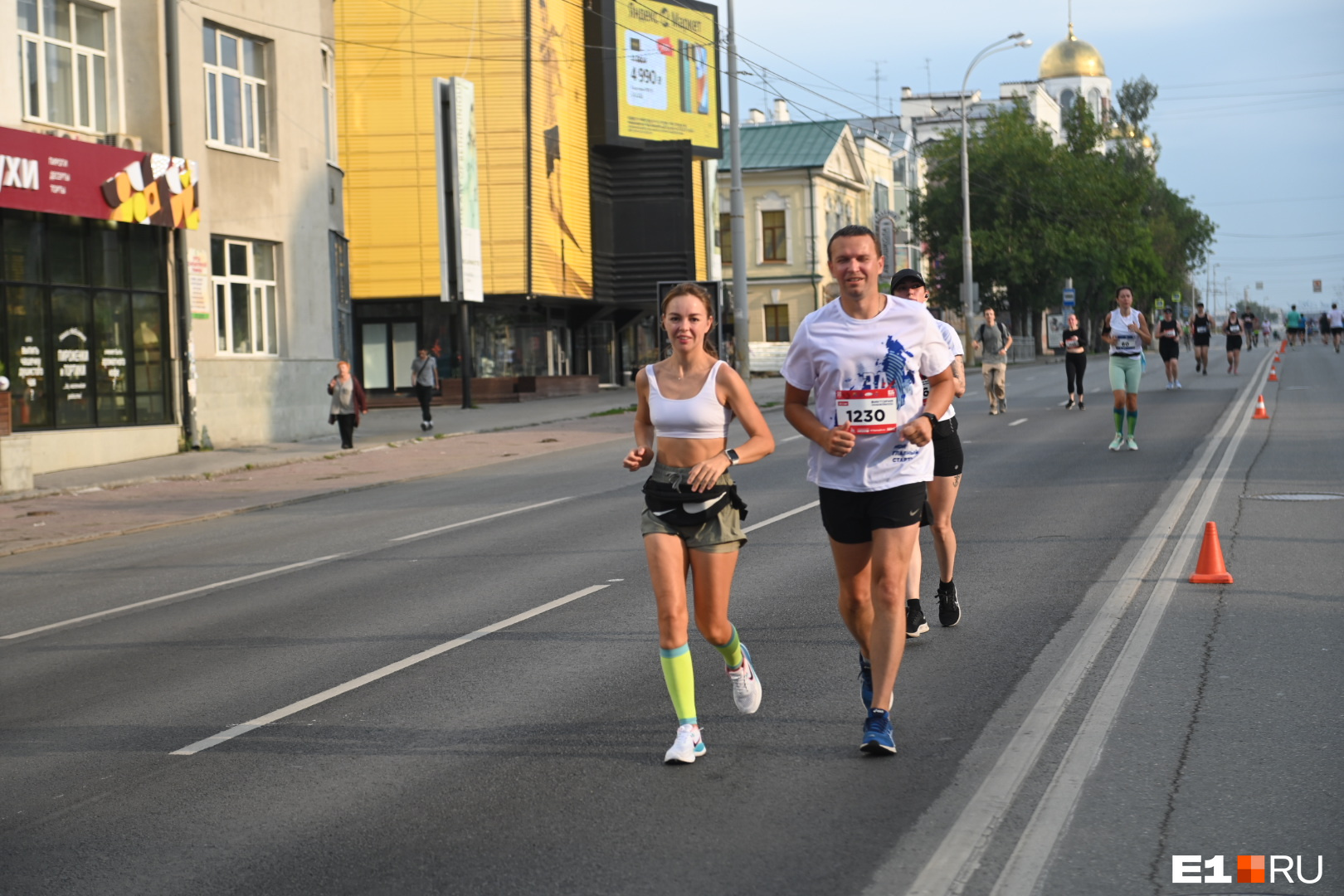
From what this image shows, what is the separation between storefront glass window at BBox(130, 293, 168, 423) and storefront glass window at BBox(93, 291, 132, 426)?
0.19 meters

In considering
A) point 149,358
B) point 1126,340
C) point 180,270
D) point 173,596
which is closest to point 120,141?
point 180,270

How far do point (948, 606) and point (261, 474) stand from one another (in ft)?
51.1

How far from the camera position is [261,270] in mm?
27078

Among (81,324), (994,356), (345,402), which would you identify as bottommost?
(345,402)

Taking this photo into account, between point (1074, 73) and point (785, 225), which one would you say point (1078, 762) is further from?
point (1074, 73)

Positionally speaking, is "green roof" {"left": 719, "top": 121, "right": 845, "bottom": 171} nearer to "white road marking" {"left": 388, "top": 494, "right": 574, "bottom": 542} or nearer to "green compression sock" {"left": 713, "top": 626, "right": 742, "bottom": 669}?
"white road marking" {"left": 388, "top": 494, "right": 574, "bottom": 542}

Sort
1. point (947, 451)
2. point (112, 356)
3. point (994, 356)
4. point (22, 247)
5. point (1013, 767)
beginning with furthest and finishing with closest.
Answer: point (994, 356) < point (112, 356) < point (22, 247) < point (947, 451) < point (1013, 767)

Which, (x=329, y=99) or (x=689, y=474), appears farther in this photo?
(x=329, y=99)

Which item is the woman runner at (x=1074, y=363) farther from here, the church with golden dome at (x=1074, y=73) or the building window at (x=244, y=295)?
the church with golden dome at (x=1074, y=73)

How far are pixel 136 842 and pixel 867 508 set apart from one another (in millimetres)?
2779

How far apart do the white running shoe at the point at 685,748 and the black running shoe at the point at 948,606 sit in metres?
2.75

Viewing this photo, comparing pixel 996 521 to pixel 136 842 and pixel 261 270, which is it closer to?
pixel 136 842

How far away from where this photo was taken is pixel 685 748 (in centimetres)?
561

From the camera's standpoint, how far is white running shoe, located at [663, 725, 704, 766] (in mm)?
5602
